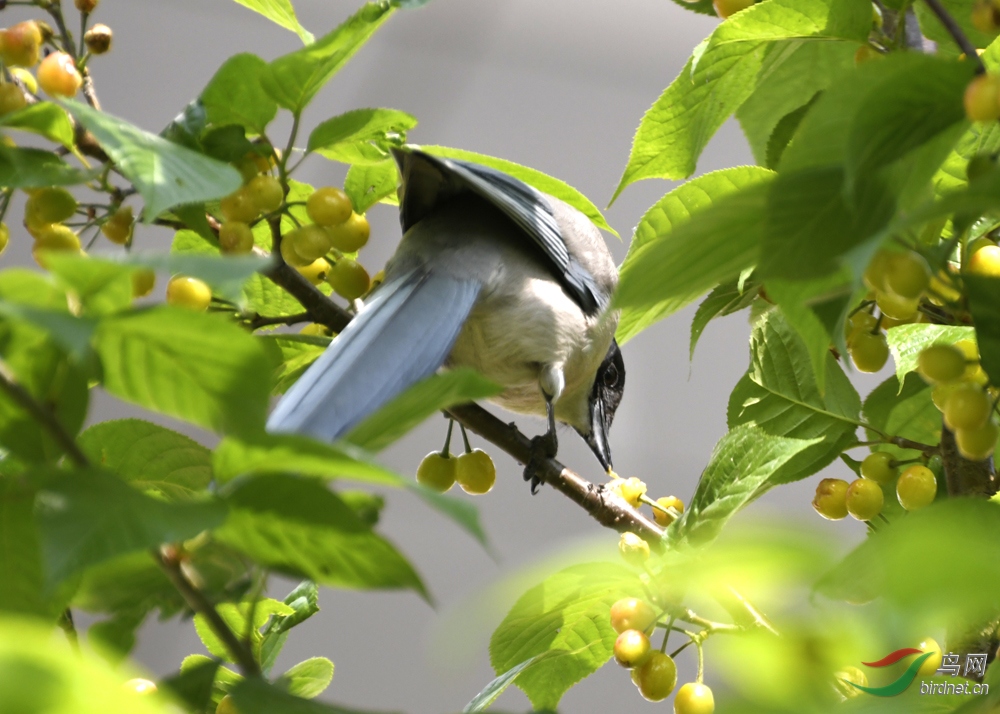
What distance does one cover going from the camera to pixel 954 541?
27cm

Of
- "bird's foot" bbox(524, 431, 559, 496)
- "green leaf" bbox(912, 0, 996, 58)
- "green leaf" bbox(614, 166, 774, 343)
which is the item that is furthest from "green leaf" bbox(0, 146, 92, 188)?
"green leaf" bbox(912, 0, 996, 58)

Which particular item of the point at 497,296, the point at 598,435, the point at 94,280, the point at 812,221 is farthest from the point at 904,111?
the point at 598,435

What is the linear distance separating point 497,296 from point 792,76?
0.52m

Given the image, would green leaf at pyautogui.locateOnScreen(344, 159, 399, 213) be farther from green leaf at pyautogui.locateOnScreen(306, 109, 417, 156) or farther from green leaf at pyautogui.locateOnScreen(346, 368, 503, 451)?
green leaf at pyautogui.locateOnScreen(346, 368, 503, 451)

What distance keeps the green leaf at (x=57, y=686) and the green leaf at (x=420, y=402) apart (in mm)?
214

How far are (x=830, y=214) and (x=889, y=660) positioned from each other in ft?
1.02

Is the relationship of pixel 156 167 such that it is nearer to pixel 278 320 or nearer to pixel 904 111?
pixel 278 320

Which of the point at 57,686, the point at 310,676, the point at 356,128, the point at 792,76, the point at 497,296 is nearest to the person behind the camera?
the point at 57,686

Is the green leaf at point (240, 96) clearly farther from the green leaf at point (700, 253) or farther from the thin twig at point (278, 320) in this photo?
the green leaf at point (700, 253)

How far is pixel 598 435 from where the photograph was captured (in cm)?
183

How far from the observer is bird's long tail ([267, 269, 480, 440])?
2.53 ft

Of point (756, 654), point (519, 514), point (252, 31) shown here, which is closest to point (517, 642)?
point (756, 654)

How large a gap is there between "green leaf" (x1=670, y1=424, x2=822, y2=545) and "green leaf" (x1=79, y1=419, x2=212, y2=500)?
367 millimetres

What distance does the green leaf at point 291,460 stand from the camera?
0.37m
